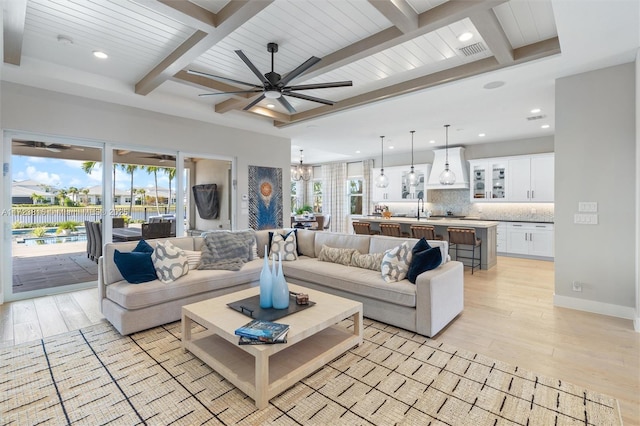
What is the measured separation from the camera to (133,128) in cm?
488

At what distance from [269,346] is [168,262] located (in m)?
1.96

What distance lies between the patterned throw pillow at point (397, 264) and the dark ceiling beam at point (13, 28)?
3.89 metres

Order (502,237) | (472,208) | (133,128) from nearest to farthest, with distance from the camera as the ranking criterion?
(133,128)
(502,237)
(472,208)

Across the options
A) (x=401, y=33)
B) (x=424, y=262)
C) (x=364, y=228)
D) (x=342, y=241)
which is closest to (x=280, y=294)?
(x=424, y=262)

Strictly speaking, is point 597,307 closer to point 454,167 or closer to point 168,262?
point 168,262

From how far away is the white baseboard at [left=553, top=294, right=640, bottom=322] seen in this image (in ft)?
11.1

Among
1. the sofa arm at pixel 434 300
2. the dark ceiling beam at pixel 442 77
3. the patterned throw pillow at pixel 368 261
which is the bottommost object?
the sofa arm at pixel 434 300

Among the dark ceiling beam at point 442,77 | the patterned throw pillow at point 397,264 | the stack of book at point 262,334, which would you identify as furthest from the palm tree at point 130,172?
the patterned throw pillow at point 397,264

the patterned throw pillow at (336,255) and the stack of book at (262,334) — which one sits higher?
the patterned throw pillow at (336,255)

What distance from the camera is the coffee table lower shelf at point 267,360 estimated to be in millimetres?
1942

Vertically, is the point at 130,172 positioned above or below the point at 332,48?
below

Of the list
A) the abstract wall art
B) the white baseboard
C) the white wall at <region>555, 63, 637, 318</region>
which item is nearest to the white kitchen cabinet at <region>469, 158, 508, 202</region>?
the white wall at <region>555, 63, 637, 318</region>

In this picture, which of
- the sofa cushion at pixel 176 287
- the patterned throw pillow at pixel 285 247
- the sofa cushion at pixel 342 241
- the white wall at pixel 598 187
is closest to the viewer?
the sofa cushion at pixel 176 287

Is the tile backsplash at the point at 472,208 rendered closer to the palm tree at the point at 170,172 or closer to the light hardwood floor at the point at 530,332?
the light hardwood floor at the point at 530,332
